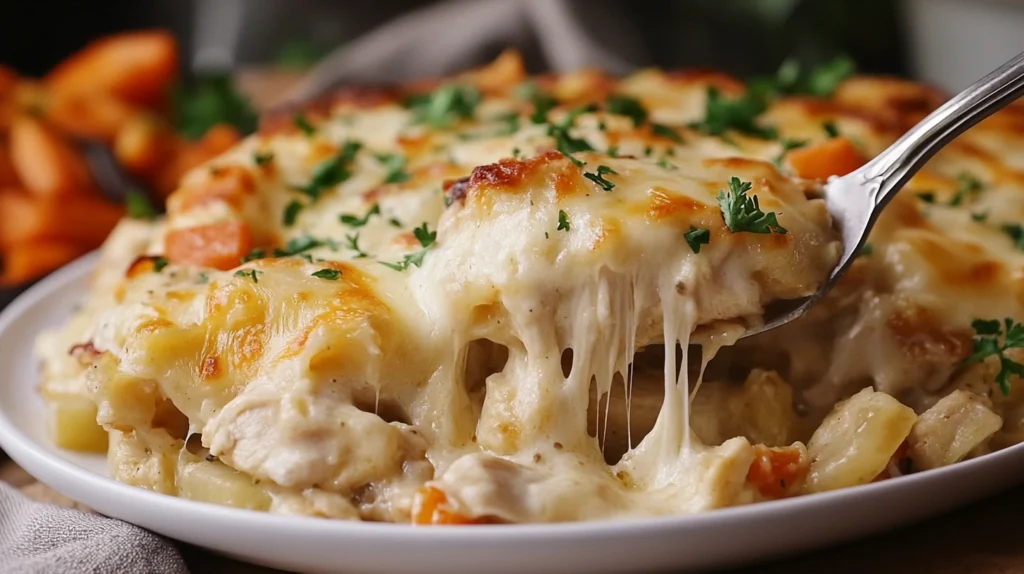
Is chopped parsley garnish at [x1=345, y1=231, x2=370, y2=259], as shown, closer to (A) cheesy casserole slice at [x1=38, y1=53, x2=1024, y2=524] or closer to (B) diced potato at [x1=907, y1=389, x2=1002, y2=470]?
(A) cheesy casserole slice at [x1=38, y1=53, x2=1024, y2=524]

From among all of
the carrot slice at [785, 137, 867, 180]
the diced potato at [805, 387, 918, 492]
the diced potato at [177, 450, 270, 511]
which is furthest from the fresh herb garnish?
the diced potato at [805, 387, 918, 492]

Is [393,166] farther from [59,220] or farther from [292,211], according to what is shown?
[59,220]

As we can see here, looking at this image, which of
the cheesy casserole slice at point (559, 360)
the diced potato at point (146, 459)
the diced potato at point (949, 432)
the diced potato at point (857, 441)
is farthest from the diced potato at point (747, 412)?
the diced potato at point (146, 459)

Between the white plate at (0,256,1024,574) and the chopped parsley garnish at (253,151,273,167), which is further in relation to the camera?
the chopped parsley garnish at (253,151,273,167)

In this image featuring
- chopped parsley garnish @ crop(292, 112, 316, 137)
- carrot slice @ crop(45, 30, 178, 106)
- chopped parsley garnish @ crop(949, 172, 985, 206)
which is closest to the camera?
chopped parsley garnish @ crop(949, 172, 985, 206)

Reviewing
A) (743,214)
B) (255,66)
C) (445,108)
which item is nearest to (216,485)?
(743,214)

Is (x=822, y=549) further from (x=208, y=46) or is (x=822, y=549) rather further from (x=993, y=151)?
(x=208, y=46)
